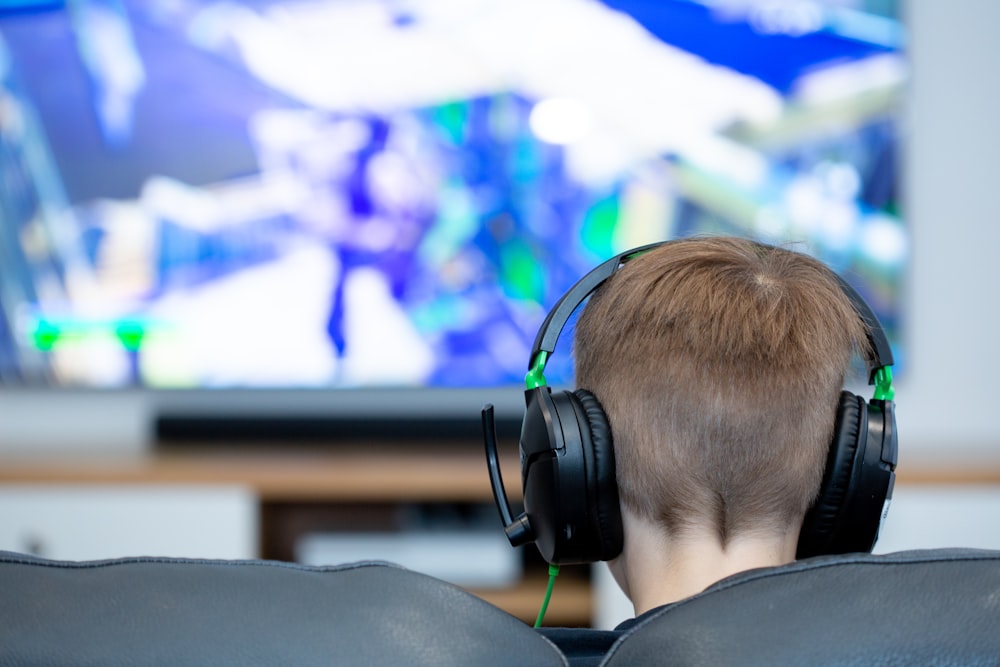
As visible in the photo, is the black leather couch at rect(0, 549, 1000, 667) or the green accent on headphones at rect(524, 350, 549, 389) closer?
the black leather couch at rect(0, 549, 1000, 667)

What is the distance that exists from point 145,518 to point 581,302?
1.64m

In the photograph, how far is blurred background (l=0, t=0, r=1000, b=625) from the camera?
2.55 m

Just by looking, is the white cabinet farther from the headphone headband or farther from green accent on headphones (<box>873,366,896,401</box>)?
green accent on headphones (<box>873,366,896,401</box>)

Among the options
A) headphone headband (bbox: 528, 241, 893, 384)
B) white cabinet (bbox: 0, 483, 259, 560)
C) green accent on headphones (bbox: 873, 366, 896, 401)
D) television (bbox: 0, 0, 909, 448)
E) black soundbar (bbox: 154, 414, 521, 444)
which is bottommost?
white cabinet (bbox: 0, 483, 259, 560)

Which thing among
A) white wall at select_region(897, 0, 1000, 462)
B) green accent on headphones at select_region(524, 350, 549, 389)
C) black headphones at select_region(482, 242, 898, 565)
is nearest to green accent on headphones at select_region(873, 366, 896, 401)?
black headphones at select_region(482, 242, 898, 565)

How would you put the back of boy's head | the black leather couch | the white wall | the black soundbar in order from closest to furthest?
the black leather couch → the back of boy's head → the black soundbar → the white wall

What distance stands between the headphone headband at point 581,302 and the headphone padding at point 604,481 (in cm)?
7

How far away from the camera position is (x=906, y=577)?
529 millimetres

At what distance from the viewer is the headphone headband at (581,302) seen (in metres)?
0.89

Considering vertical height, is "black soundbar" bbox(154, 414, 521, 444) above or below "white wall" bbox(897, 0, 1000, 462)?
below

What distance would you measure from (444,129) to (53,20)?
103cm

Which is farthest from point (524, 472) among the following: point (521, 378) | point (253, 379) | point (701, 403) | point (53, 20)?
point (53, 20)

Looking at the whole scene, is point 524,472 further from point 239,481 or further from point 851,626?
point 239,481

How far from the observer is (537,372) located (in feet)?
3.00
